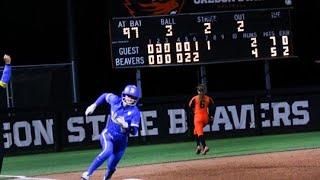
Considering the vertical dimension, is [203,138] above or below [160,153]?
above

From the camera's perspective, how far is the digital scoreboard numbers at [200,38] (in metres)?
21.3

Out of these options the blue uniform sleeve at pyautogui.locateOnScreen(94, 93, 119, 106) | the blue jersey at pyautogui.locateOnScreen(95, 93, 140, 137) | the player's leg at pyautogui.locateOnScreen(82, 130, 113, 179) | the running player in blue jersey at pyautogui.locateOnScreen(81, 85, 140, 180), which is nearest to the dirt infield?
the running player in blue jersey at pyautogui.locateOnScreen(81, 85, 140, 180)

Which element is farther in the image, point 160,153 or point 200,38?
point 200,38

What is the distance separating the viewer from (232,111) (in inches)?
888

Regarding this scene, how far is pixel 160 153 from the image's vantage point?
61.4 feet

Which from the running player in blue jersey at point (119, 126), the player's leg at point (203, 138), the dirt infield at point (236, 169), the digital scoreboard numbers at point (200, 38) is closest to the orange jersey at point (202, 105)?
the player's leg at point (203, 138)

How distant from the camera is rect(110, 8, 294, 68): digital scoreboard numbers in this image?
69.9ft

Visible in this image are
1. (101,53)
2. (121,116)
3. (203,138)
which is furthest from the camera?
(101,53)

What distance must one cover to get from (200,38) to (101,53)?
9718mm

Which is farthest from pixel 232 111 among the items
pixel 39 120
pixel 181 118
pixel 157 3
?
pixel 39 120

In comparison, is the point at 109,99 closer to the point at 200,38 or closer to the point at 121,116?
the point at 121,116

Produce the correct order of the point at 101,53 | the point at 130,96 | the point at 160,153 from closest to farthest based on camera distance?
the point at 130,96 → the point at 160,153 → the point at 101,53

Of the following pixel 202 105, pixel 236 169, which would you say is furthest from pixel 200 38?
pixel 236 169

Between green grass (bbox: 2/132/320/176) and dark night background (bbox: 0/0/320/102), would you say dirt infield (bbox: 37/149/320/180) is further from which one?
dark night background (bbox: 0/0/320/102)
